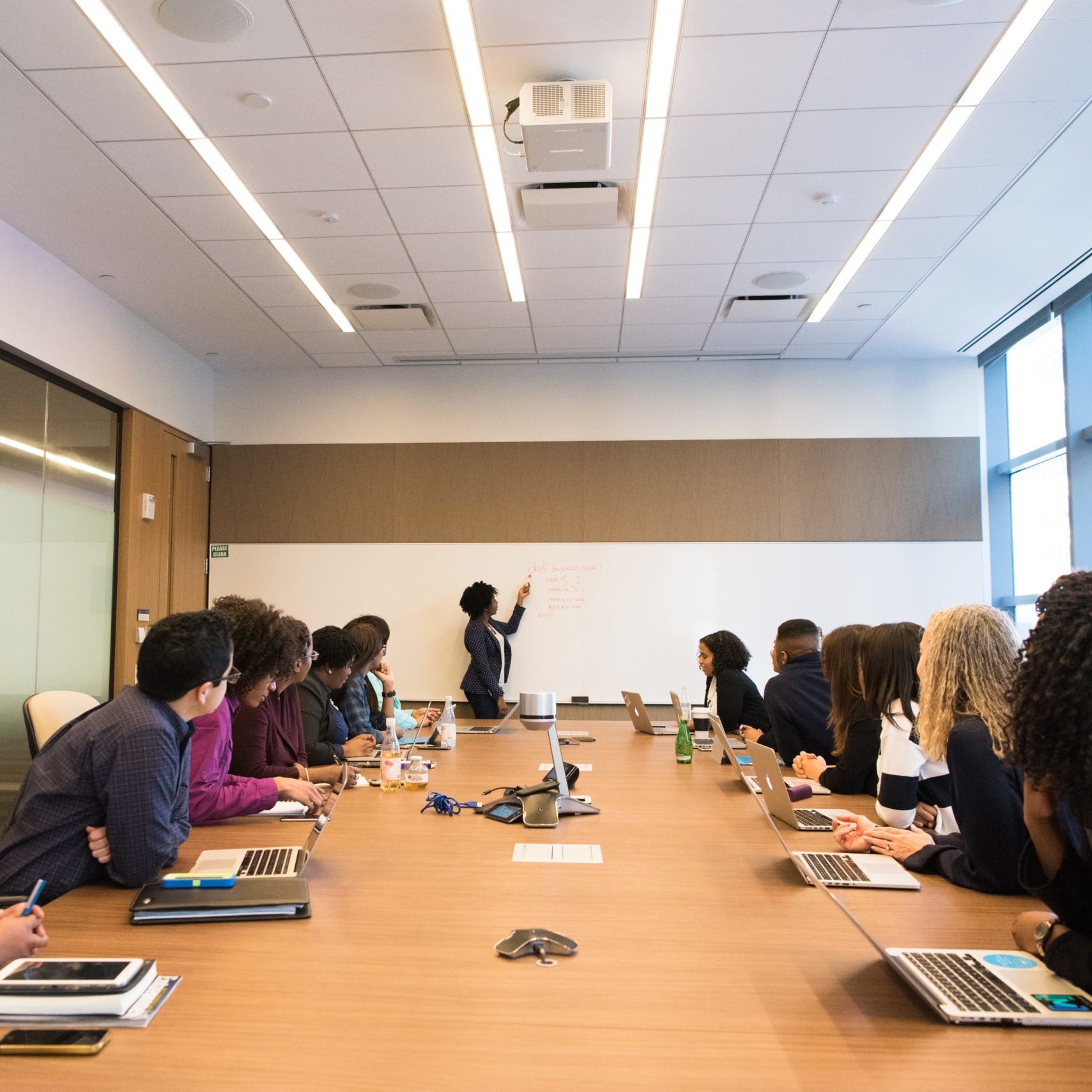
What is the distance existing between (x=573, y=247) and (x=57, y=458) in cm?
330

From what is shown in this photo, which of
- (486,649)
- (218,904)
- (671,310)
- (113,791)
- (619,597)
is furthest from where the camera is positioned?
(619,597)

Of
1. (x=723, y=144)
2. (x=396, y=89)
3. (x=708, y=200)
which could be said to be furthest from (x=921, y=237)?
(x=396, y=89)

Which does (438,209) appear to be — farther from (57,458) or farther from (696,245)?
(57,458)

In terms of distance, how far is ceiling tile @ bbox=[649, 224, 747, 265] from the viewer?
489cm

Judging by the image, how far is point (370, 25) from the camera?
326cm

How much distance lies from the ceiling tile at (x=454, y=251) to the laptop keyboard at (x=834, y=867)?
148 inches

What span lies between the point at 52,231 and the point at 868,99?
13.5 feet

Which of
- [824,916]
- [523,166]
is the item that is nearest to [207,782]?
[824,916]

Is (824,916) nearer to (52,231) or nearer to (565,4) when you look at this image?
(565,4)

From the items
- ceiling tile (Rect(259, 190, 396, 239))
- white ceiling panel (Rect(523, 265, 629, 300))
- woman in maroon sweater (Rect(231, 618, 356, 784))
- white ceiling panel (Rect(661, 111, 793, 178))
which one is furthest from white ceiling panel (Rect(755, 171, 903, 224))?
woman in maroon sweater (Rect(231, 618, 356, 784))

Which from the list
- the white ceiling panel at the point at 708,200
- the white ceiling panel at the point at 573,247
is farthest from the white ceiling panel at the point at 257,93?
the white ceiling panel at the point at 708,200

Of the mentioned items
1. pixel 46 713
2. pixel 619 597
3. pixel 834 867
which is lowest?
pixel 834 867

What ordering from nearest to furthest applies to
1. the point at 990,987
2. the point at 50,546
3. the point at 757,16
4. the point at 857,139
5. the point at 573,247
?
the point at 990,987 → the point at 757,16 → the point at 857,139 → the point at 573,247 → the point at 50,546

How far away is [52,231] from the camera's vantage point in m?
4.88
